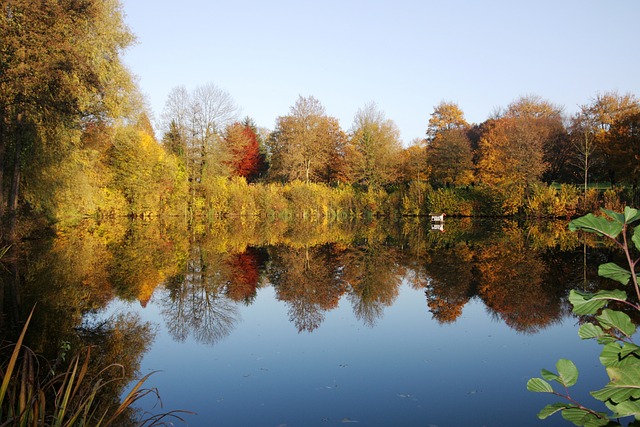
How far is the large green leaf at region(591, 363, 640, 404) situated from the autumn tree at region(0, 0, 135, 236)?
15.2 m

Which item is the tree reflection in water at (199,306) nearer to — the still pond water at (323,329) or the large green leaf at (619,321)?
the still pond water at (323,329)

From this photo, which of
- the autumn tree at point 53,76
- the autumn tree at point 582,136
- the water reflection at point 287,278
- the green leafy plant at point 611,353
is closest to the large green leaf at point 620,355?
the green leafy plant at point 611,353

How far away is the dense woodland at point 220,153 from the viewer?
14.5m

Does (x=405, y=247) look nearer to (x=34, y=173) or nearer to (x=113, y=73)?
(x=113, y=73)

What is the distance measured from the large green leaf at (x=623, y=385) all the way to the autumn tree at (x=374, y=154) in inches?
1716

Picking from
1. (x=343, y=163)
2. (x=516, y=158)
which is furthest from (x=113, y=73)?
(x=343, y=163)

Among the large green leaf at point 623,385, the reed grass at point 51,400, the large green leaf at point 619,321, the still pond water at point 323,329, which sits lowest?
the still pond water at point 323,329

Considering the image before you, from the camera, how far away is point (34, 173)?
18.7 metres

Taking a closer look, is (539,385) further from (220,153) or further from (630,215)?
(220,153)

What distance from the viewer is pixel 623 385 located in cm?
138

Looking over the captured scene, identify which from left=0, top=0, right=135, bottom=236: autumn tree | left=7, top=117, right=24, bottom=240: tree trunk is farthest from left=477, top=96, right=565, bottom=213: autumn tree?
left=7, top=117, right=24, bottom=240: tree trunk

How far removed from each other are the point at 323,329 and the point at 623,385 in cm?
664

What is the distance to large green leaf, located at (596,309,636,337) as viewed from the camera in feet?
5.03

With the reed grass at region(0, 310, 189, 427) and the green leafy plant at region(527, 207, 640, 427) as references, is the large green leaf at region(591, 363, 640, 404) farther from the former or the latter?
the reed grass at region(0, 310, 189, 427)
